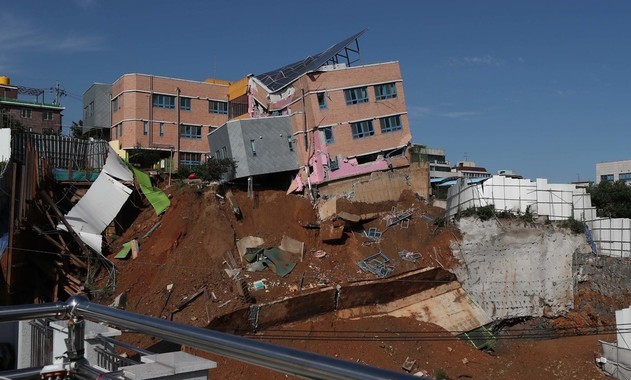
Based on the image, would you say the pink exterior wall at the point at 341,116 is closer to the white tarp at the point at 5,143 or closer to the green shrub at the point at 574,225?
the green shrub at the point at 574,225

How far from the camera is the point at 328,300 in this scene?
2138cm

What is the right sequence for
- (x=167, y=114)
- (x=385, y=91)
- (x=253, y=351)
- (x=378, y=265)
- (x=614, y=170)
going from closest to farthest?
(x=253, y=351), (x=378, y=265), (x=385, y=91), (x=167, y=114), (x=614, y=170)

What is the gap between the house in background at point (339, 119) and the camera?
2834cm

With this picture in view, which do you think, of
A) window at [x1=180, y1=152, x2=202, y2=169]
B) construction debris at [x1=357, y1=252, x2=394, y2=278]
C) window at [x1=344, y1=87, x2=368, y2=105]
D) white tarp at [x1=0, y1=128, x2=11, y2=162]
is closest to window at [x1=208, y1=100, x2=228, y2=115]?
window at [x1=180, y1=152, x2=202, y2=169]

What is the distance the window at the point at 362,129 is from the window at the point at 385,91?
1.64 m

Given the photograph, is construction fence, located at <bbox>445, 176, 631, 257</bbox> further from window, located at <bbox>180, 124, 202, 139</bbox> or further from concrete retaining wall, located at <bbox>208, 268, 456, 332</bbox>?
window, located at <bbox>180, 124, 202, 139</bbox>

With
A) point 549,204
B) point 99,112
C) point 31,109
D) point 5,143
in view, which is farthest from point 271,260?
point 31,109

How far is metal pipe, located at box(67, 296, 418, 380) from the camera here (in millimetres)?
1688

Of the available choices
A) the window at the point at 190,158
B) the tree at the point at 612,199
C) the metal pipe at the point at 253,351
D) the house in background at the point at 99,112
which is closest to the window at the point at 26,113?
the house in background at the point at 99,112

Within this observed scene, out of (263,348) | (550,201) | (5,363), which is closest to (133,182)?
(550,201)

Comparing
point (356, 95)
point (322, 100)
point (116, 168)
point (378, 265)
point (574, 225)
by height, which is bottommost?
point (378, 265)

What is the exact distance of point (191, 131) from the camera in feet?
121

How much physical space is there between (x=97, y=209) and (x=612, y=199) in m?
27.9

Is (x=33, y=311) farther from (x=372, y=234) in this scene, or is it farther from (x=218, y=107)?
(x=218, y=107)
